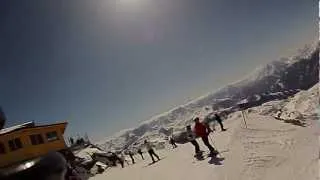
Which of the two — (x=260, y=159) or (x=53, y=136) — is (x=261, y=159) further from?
(x=53, y=136)

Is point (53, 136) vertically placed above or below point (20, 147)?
above

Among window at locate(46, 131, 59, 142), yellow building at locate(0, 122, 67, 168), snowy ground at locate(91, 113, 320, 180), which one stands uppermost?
window at locate(46, 131, 59, 142)

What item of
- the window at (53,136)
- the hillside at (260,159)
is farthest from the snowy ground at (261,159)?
the window at (53,136)

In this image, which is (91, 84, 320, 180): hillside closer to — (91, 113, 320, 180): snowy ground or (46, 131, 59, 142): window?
(91, 113, 320, 180): snowy ground

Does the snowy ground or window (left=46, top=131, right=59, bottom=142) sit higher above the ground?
window (left=46, top=131, right=59, bottom=142)

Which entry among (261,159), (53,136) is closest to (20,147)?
(261,159)

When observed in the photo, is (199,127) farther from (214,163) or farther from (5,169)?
(5,169)

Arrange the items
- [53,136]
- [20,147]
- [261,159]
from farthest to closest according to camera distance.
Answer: [53,136]
[261,159]
[20,147]

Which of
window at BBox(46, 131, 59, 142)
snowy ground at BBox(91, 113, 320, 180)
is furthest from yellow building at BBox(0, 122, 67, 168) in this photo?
snowy ground at BBox(91, 113, 320, 180)

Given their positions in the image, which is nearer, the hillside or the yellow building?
the yellow building

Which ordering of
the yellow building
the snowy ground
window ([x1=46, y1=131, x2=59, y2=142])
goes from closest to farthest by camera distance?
the yellow building
window ([x1=46, y1=131, x2=59, y2=142])
the snowy ground

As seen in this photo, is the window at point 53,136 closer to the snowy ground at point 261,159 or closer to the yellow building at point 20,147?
the yellow building at point 20,147

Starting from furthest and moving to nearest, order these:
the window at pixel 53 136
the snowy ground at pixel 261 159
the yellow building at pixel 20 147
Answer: the snowy ground at pixel 261 159, the window at pixel 53 136, the yellow building at pixel 20 147

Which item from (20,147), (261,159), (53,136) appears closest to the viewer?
(20,147)
